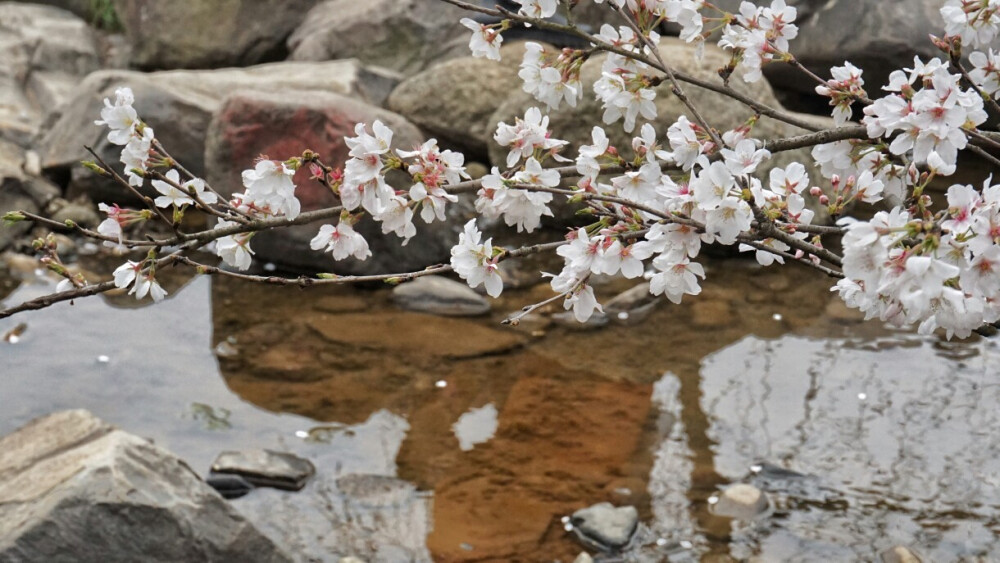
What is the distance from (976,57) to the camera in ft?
6.52

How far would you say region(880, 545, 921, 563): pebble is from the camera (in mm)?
3490

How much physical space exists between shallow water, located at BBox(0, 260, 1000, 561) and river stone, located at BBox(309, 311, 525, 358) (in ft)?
0.05

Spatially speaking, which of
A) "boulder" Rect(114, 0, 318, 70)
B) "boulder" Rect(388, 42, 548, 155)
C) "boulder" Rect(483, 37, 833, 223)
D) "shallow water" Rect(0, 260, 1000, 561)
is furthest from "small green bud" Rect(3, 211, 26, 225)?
"boulder" Rect(114, 0, 318, 70)

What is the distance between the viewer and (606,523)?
3.68m

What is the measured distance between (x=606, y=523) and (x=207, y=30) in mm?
6888

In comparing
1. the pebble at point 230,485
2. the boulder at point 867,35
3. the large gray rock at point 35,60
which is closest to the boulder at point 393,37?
the large gray rock at point 35,60

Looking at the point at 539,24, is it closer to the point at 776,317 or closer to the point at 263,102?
the point at 776,317

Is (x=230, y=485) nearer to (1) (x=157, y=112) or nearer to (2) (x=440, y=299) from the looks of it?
(2) (x=440, y=299)

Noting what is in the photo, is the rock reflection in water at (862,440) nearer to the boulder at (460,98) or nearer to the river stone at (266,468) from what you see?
the river stone at (266,468)

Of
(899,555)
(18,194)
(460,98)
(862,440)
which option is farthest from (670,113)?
(18,194)

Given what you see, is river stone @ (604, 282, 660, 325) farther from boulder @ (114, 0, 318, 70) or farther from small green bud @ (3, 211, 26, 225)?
boulder @ (114, 0, 318, 70)

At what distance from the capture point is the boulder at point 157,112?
6789 millimetres

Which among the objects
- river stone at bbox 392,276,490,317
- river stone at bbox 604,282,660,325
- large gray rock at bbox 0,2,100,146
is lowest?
large gray rock at bbox 0,2,100,146

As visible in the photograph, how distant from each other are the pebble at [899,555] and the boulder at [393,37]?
19.5 ft
